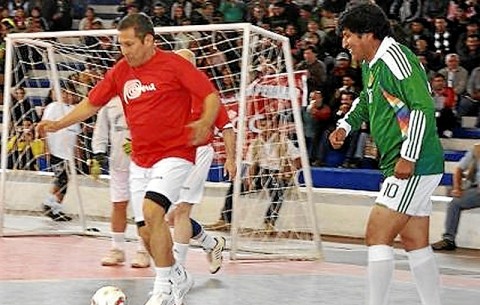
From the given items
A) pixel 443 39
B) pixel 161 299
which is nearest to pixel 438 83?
pixel 443 39

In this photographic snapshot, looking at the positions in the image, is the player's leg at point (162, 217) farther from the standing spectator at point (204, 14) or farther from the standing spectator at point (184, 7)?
the standing spectator at point (184, 7)

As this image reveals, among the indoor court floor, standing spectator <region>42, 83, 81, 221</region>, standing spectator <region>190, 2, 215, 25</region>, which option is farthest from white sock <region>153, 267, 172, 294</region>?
standing spectator <region>190, 2, 215, 25</region>

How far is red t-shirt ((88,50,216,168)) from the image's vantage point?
7.28 m

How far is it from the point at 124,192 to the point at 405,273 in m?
2.67

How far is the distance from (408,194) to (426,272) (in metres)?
0.51

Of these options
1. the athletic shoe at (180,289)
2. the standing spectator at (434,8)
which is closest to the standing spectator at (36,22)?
the standing spectator at (434,8)

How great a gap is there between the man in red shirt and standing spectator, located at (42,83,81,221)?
13.4ft

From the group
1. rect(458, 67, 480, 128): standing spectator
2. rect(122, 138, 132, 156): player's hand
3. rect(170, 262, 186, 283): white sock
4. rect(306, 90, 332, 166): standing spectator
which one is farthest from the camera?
rect(306, 90, 332, 166): standing spectator

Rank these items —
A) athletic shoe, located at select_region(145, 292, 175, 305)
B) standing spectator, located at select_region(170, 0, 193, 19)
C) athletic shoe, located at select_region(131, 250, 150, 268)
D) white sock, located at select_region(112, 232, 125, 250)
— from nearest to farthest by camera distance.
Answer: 1. athletic shoe, located at select_region(145, 292, 175, 305)
2. athletic shoe, located at select_region(131, 250, 150, 268)
3. white sock, located at select_region(112, 232, 125, 250)
4. standing spectator, located at select_region(170, 0, 193, 19)

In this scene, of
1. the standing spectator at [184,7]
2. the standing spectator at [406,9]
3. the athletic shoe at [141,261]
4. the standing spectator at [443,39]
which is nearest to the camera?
the athletic shoe at [141,261]

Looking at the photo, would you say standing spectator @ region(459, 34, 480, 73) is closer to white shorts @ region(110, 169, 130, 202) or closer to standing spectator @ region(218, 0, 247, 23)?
A: standing spectator @ region(218, 0, 247, 23)

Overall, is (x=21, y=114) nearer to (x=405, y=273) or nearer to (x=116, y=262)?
(x=116, y=262)

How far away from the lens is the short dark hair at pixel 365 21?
21.0 ft

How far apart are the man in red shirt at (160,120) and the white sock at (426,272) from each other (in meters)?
1.56
